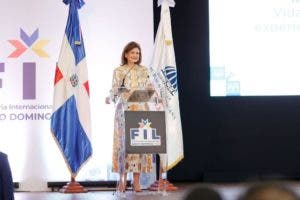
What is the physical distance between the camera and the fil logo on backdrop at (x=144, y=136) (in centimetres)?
457

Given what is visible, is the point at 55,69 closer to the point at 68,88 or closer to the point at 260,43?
the point at 68,88

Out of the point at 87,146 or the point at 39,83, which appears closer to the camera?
the point at 87,146

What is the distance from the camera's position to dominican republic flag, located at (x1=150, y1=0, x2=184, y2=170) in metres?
5.73

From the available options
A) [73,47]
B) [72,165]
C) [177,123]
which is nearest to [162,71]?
[177,123]

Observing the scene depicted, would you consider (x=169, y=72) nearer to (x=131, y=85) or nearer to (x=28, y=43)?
(x=131, y=85)

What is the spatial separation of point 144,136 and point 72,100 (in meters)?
1.28

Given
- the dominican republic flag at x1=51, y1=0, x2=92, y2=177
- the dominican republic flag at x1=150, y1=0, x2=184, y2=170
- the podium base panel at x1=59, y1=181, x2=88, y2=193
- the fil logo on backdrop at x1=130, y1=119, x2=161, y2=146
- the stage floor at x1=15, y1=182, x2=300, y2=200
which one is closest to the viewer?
the fil logo on backdrop at x1=130, y1=119, x2=161, y2=146

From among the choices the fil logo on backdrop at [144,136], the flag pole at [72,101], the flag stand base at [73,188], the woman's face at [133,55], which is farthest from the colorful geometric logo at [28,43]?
the fil logo on backdrop at [144,136]

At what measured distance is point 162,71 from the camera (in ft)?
18.7

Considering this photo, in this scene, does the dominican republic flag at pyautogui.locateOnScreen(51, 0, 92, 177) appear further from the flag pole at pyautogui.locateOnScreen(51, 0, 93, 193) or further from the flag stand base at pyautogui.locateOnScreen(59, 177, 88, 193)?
the flag stand base at pyautogui.locateOnScreen(59, 177, 88, 193)

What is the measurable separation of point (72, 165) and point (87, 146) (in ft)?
0.81

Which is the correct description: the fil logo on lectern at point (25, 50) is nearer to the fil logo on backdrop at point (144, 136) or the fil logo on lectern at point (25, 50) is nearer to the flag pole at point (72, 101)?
the flag pole at point (72, 101)

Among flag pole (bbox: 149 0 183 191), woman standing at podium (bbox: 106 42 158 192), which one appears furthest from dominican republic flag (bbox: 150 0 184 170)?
woman standing at podium (bbox: 106 42 158 192)

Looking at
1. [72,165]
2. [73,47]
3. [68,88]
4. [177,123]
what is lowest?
[72,165]
